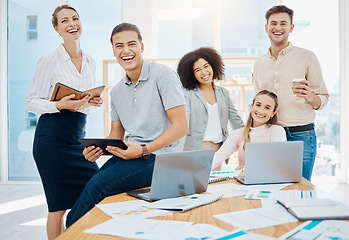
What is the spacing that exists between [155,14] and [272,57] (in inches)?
122

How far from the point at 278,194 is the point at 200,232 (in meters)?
0.55

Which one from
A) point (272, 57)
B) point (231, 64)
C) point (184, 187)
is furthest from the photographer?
point (231, 64)

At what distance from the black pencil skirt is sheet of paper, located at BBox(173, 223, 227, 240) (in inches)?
54.8

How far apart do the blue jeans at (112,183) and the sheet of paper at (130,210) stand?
17 cm

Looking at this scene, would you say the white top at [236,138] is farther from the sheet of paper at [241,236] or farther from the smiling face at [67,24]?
the sheet of paper at [241,236]

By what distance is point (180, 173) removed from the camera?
1271 mm

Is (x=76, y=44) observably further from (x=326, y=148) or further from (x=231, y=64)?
(x=326, y=148)

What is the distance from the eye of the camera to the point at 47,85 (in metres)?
2.19

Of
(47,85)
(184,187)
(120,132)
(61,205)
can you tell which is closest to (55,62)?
(47,85)

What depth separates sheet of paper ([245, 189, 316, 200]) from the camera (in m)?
1.29

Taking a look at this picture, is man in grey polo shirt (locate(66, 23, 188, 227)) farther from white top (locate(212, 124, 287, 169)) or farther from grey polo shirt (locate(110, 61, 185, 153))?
white top (locate(212, 124, 287, 169))

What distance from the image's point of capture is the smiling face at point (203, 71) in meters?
2.77

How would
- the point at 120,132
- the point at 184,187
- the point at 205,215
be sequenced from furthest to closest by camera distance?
1. the point at 120,132
2. the point at 184,187
3. the point at 205,215

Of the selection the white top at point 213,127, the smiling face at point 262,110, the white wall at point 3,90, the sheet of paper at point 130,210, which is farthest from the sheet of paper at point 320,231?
the white wall at point 3,90
